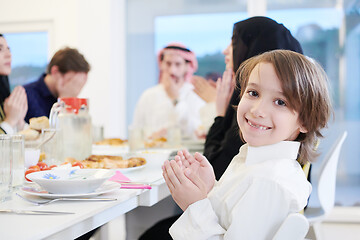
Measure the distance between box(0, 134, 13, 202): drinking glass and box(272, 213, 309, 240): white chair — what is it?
637 millimetres

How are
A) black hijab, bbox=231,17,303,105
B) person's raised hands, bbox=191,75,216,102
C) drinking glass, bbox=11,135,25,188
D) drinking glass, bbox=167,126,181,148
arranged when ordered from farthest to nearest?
person's raised hands, bbox=191,75,216,102
drinking glass, bbox=167,126,181,148
black hijab, bbox=231,17,303,105
drinking glass, bbox=11,135,25,188

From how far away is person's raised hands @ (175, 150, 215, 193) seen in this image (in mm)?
1086

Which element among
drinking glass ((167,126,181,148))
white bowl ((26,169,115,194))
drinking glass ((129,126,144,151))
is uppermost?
white bowl ((26,169,115,194))

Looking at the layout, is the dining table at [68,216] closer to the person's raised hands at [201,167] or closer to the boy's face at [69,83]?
the person's raised hands at [201,167]

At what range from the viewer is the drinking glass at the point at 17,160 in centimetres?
118

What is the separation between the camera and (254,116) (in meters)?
1.04

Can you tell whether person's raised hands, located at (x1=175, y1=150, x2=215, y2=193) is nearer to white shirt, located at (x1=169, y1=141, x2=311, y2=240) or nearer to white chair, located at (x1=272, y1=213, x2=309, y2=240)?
white shirt, located at (x1=169, y1=141, x2=311, y2=240)

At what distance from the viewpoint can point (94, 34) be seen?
13.0ft

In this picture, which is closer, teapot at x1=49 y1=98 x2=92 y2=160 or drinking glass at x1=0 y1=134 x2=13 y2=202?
drinking glass at x1=0 y1=134 x2=13 y2=202

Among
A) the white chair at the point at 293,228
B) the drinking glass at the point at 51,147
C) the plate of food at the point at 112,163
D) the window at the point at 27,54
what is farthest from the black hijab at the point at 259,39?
the window at the point at 27,54

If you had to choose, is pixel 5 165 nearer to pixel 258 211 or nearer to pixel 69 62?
pixel 258 211

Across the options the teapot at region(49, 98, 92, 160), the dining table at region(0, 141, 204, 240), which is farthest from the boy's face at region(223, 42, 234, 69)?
the dining table at region(0, 141, 204, 240)

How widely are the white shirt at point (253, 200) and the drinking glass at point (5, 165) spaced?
0.41m

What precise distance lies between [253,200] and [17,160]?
67 centimetres
